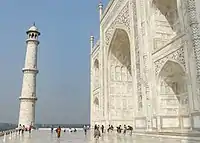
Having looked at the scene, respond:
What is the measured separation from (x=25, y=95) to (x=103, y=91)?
8163 millimetres

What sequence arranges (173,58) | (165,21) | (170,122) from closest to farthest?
(173,58), (170,122), (165,21)

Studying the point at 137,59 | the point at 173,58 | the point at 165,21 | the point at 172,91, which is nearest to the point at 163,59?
the point at 173,58

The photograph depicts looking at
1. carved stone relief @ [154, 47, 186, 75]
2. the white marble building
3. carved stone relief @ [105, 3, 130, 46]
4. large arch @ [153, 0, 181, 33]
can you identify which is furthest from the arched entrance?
carved stone relief @ [105, 3, 130, 46]

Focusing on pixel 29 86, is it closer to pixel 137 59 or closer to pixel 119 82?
pixel 119 82

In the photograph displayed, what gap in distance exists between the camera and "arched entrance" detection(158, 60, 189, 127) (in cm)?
1053

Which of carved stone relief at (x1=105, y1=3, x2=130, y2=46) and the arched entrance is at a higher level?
carved stone relief at (x1=105, y1=3, x2=130, y2=46)

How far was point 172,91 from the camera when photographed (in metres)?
11.0

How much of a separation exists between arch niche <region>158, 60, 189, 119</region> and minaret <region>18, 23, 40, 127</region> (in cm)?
1516

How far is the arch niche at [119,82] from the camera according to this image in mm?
18609

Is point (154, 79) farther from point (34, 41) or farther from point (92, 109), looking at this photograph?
point (34, 41)

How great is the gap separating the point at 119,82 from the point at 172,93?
341 inches

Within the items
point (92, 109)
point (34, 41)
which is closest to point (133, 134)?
point (92, 109)

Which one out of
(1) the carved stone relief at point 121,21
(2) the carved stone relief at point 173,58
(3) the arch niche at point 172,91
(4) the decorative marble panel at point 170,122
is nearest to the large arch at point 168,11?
(2) the carved stone relief at point 173,58

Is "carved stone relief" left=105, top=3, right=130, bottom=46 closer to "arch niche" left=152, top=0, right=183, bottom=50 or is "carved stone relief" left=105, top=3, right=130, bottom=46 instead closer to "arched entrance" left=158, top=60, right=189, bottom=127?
"arch niche" left=152, top=0, right=183, bottom=50
